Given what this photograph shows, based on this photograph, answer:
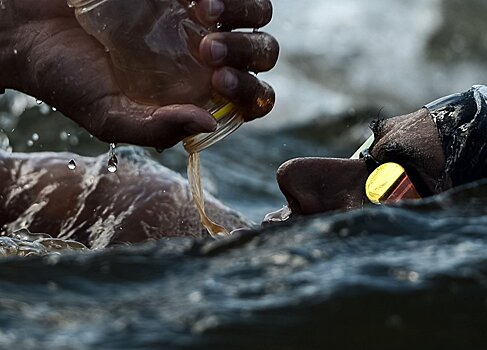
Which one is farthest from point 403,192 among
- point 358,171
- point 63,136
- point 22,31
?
point 63,136

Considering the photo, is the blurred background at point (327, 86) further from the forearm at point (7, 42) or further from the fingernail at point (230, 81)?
the fingernail at point (230, 81)

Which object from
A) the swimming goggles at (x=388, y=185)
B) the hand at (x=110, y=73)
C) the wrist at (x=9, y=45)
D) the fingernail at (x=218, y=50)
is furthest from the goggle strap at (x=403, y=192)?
the wrist at (x=9, y=45)

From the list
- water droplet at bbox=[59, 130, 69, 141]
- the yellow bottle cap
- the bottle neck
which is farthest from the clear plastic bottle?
water droplet at bbox=[59, 130, 69, 141]

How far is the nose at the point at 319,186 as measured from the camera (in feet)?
14.3

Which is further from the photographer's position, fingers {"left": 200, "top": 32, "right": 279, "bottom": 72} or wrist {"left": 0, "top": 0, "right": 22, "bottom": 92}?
wrist {"left": 0, "top": 0, "right": 22, "bottom": 92}

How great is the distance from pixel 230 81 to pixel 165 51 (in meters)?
0.25

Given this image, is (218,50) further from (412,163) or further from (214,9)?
(412,163)

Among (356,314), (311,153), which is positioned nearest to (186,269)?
(356,314)

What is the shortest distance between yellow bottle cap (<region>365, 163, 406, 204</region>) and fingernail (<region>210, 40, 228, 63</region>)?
1027 mm

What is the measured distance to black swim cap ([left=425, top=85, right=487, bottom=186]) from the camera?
4277 mm

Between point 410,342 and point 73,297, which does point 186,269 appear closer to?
point 73,297

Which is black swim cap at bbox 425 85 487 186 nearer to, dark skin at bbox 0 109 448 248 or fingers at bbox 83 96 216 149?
fingers at bbox 83 96 216 149

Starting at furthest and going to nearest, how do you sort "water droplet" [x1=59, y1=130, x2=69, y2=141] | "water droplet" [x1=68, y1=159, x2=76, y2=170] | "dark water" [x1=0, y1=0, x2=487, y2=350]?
"water droplet" [x1=59, y1=130, x2=69, y2=141], "water droplet" [x1=68, y1=159, x2=76, y2=170], "dark water" [x1=0, y1=0, x2=487, y2=350]

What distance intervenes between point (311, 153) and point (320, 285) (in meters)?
6.63
